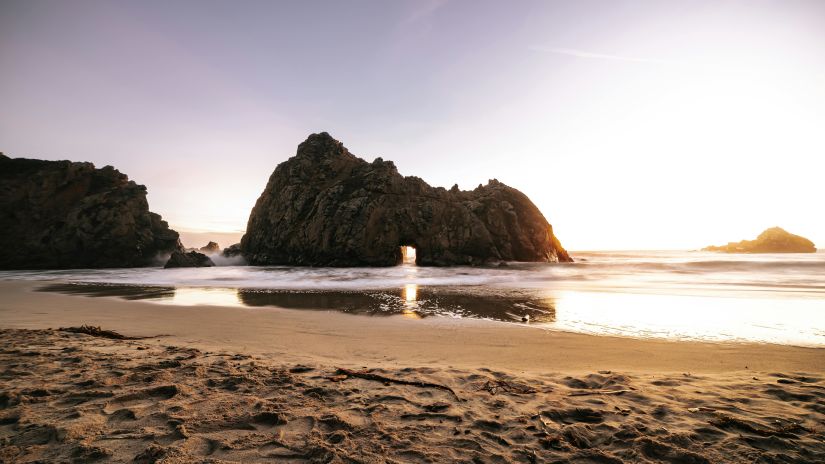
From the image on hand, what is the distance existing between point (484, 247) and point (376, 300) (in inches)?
944

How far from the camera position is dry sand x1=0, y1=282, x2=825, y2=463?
2484 millimetres

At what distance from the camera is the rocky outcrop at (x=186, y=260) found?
96.8 feet

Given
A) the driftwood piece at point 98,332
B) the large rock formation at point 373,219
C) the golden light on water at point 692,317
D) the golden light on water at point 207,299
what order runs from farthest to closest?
the large rock formation at point 373,219, the golden light on water at point 207,299, the golden light on water at point 692,317, the driftwood piece at point 98,332

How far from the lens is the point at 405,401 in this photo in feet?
11.2

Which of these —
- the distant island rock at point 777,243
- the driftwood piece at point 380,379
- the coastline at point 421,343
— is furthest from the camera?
the distant island rock at point 777,243

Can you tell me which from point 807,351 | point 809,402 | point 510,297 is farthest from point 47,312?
point 807,351

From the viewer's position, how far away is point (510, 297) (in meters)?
12.2

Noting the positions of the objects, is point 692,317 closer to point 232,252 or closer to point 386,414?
point 386,414

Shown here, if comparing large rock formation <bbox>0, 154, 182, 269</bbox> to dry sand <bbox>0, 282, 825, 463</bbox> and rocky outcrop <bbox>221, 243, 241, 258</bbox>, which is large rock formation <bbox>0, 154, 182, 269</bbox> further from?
dry sand <bbox>0, 282, 825, 463</bbox>

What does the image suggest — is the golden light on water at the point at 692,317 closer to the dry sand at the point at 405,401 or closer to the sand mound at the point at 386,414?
the dry sand at the point at 405,401

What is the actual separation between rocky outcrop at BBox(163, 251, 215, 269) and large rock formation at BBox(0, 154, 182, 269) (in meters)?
6.83

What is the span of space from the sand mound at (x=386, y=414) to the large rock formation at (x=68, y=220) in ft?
120

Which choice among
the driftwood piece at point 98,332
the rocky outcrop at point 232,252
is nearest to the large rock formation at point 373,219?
the rocky outcrop at point 232,252

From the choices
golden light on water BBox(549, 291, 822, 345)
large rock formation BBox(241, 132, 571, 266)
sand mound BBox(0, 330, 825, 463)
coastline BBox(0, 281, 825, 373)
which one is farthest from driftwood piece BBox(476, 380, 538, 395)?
large rock formation BBox(241, 132, 571, 266)
